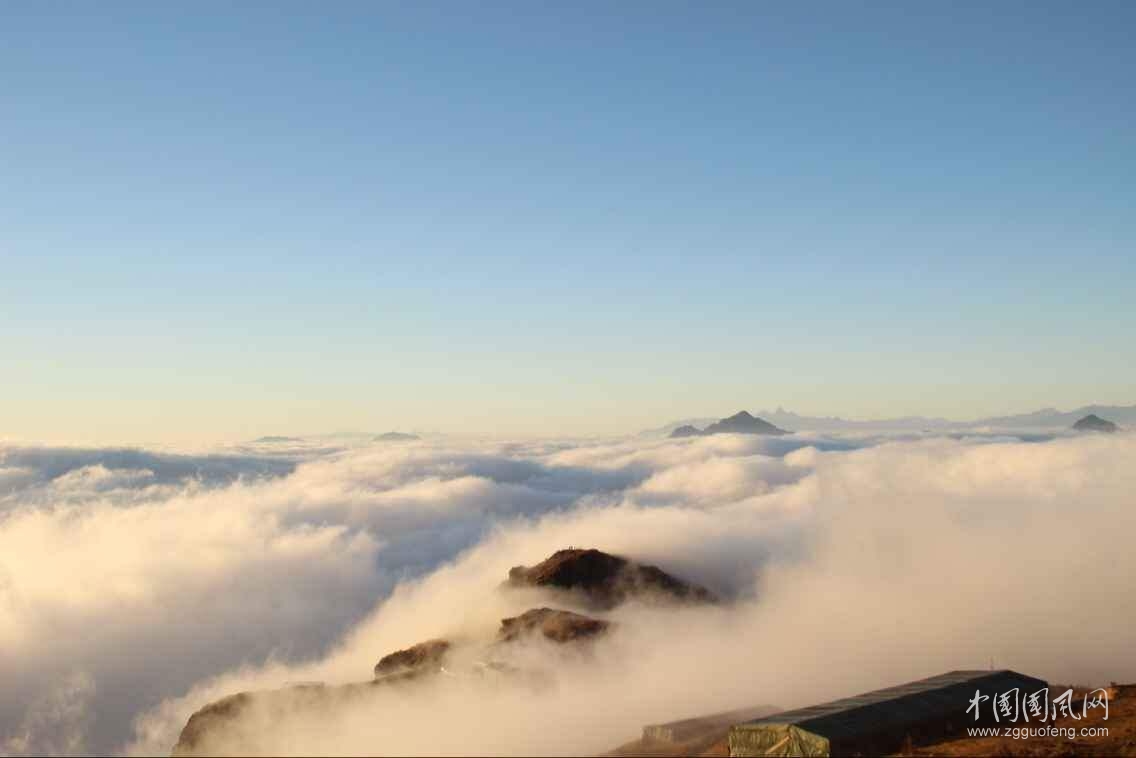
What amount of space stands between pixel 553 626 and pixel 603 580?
71.3 ft

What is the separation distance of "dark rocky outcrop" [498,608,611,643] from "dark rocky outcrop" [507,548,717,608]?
16.0 m

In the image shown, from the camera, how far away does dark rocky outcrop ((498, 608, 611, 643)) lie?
62406 millimetres

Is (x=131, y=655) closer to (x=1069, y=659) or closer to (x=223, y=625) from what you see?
(x=223, y=625)

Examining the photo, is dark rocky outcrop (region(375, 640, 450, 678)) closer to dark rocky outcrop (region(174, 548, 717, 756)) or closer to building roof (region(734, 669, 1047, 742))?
dark rocky outcrop (region(174, 548, 717, 756))

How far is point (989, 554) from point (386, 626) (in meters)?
104

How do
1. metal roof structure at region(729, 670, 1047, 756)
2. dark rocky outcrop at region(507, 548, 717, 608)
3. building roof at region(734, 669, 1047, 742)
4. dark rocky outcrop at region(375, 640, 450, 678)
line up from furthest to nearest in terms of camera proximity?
1. dark rocky outcrop at region(507, 548, 717, 608)
2. dark rocky outcrop at region(375, 640, 450, 678)
3. building roof at region(734, 669, 1047, 742)
4. metal roof structure at region(729, 670, 1047, 756)

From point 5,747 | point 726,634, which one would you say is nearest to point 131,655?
point 5,747

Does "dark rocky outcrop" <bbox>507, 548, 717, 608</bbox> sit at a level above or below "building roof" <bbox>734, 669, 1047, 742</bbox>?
below

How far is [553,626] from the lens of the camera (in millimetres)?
63969

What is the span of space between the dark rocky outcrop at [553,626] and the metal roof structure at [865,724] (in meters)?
30.3

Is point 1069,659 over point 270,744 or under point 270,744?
under

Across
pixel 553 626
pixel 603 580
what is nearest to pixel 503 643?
pixel 553 626

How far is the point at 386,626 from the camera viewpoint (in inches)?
6245
